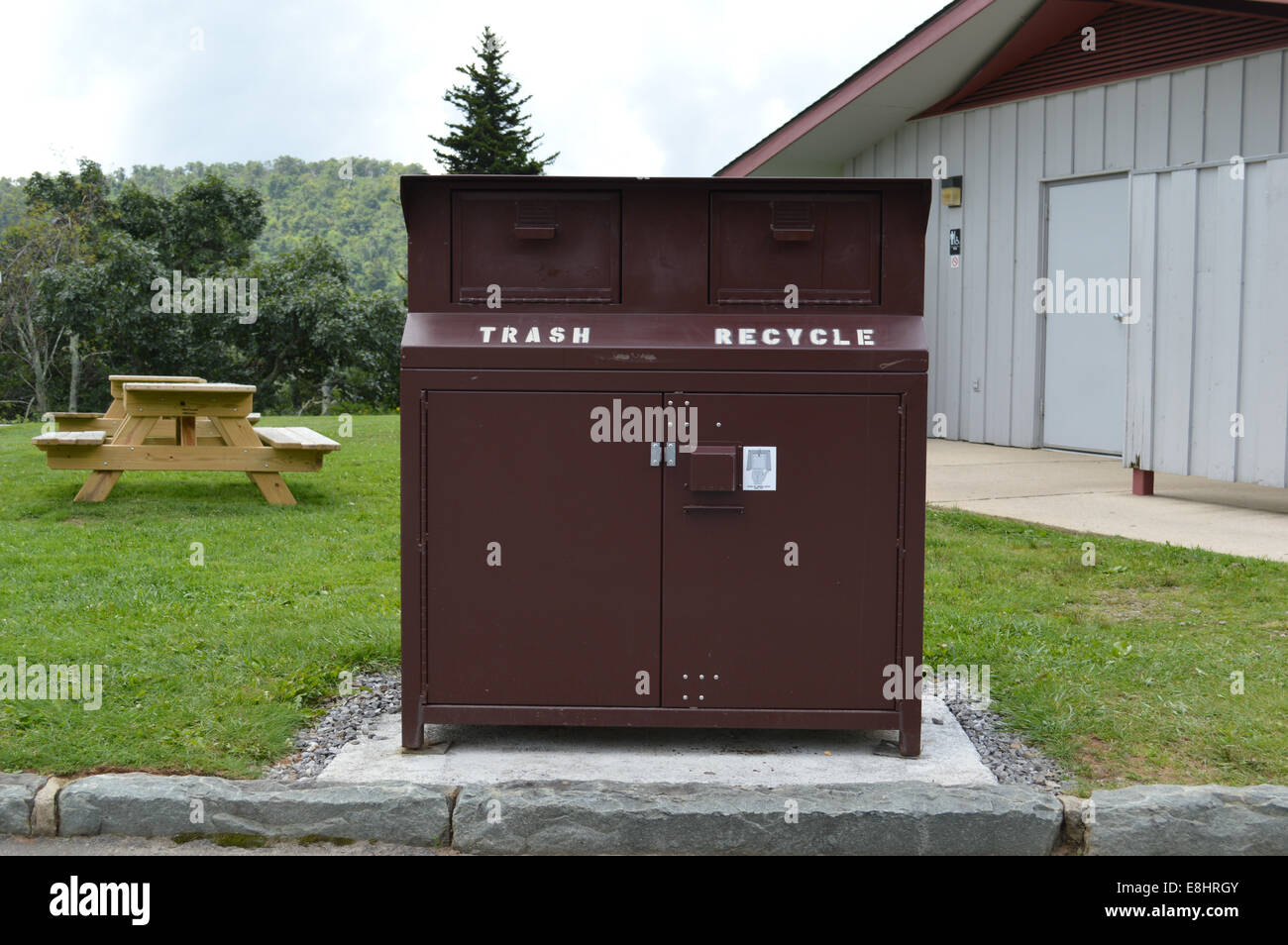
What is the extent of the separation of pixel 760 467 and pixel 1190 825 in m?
1.53

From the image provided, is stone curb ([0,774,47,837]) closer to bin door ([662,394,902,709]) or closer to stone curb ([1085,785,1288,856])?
bin door ([662,394,902,709])

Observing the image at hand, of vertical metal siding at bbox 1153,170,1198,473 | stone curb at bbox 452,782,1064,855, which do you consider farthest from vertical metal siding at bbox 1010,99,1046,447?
stone curb at bbox 452,782,1064,855

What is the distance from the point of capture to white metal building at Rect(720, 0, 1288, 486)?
26.3ft

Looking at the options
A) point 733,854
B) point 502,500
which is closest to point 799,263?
point 502,500

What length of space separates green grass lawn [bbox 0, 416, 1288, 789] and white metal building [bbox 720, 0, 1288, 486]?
182 cm

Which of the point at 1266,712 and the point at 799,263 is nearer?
the point at 799,263

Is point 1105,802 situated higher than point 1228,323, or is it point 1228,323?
point 1228,323

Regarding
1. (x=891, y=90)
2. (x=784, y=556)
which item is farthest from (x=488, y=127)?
(x=784, y=556)

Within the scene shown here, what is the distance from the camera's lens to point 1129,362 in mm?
8766

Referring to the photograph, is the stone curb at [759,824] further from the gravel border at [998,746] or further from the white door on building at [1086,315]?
the white door on building at [1086,315]

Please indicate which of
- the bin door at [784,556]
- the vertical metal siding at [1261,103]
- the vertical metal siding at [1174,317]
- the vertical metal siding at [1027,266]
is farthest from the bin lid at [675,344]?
the vertical metal siding at [1027,266]

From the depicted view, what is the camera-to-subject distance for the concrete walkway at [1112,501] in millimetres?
7426

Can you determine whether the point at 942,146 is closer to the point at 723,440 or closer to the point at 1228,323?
the point at 1228,323

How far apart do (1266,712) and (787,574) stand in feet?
5.73
